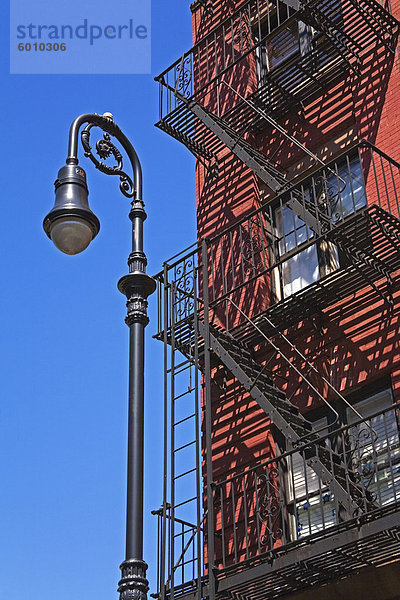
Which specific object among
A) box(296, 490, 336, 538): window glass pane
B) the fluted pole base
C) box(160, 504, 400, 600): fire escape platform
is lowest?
the fluted pole base

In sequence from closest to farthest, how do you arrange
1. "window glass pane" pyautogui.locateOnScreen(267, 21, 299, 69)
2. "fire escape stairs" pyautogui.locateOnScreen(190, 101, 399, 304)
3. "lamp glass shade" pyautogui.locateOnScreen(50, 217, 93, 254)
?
1. "lamp glass shade" pyautogui.locateOnScreen(50, 217, 93, 254)
2. "fire escape stairs" pyautogui.locateOnScreen(190, 101, 399, 304)
3. "window glass pane" pyautogui.locateOnScreen(267, 21, 299, 69)

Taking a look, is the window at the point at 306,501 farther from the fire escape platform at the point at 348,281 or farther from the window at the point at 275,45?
the window at the point at 275,45

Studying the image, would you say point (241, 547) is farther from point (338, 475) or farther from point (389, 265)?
point (389, 265)

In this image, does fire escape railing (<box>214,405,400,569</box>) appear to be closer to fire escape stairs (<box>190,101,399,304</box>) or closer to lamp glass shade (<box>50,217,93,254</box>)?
fire escape stairs (<box>190,101,399,304</box>)

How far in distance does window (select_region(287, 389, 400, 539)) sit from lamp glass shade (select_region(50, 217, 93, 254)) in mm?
3725

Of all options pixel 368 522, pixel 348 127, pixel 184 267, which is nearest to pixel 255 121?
pixel 348 127

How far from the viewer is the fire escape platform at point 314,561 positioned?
9.35m

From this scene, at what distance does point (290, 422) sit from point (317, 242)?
2.82 metres

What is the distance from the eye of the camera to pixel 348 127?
14.0 metres

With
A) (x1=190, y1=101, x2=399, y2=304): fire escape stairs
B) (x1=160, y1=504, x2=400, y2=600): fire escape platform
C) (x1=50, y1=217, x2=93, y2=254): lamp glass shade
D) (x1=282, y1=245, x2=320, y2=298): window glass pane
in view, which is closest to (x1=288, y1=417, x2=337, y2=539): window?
(x1=160, y1=504, x2=400, y2=600): fire escape platform

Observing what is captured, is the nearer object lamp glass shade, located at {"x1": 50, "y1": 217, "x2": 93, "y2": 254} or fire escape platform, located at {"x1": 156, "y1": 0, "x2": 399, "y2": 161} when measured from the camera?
lamp glass shade, located at {"x1": 50, "y1": 217, "x2": 93, "y2": 254}

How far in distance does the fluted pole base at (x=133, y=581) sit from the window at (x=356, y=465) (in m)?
3.27

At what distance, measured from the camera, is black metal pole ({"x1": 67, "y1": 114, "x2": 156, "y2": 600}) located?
777 cm

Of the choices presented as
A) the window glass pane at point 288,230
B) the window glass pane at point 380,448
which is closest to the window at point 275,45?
the window glass pane at point 288,230
